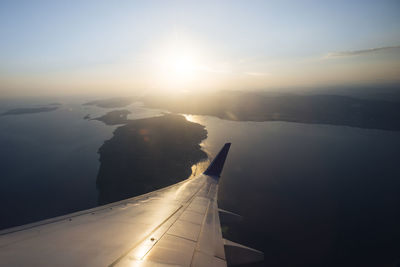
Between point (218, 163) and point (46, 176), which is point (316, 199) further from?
point (46, 176)

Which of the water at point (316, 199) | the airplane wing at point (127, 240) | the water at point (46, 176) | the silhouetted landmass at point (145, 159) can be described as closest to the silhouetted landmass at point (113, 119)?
the silhouetted landmass at point (145, 159)

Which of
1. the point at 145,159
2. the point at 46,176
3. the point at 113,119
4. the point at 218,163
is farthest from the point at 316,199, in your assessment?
the point at 113,119

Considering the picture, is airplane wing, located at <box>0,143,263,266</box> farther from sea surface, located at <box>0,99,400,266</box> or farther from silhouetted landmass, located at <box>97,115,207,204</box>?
silhouetted landmass, located at <box>97,115,207,204</box>

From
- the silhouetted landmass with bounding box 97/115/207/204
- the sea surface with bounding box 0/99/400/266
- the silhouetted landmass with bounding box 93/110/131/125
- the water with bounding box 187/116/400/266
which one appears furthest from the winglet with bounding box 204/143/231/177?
the silhouetted landmass with bounding box 93/110/131/125

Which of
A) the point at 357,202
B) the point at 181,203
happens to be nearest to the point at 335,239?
the point at 357,202

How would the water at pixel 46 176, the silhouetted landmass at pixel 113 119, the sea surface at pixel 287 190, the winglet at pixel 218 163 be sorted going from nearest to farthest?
the winglet at pixel 218 163
the sea surface at pixel 287 190
the water at pixel 46 176
the silhouetted landmass at pixel 113 119

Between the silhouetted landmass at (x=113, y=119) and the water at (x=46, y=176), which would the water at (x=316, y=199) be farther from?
the silhouetted landmass at (x=113, y=119)
